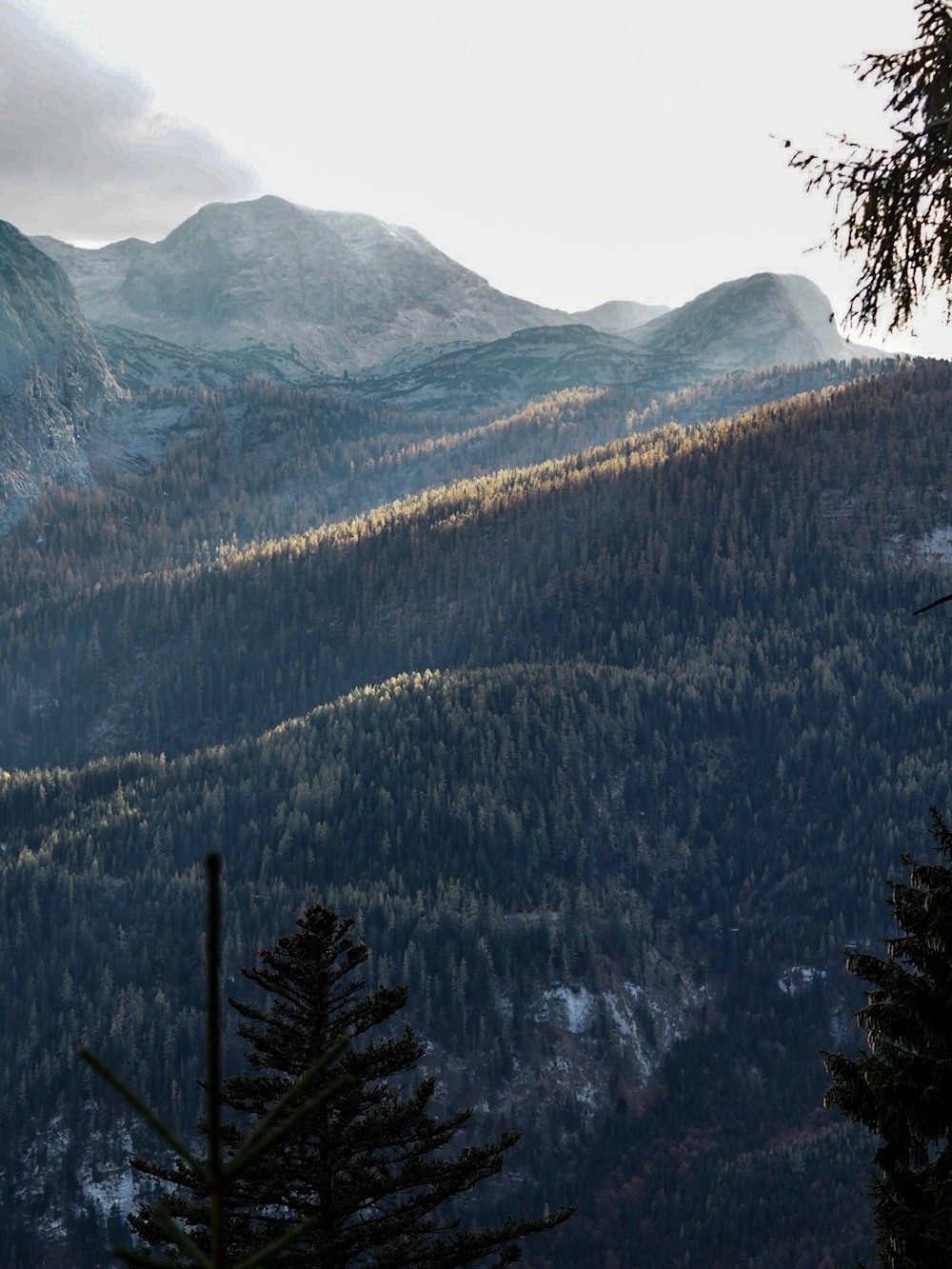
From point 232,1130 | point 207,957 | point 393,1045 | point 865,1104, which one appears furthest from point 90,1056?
point 393,1045

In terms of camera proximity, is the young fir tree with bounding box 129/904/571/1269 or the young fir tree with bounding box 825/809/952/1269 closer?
the young fir tree with bounding box 825/809/952/1269

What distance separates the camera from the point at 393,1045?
28.4 meters

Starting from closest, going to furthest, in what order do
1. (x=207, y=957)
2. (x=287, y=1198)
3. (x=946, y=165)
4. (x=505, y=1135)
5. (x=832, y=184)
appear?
1. (x=207, y=957)
2. (x=946, y=165)
3. (x=832, y=184)
4. (x=287, y=1198)
5. (x=505, y=1135)

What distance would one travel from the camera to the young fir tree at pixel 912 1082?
1798cm

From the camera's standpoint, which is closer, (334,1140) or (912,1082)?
(912,1082)

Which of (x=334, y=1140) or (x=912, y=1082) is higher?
(x=912, y=1082)

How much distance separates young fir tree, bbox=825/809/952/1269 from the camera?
18.0 metres

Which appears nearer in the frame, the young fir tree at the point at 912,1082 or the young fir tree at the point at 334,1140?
the young fir tree at the point at 912,1082

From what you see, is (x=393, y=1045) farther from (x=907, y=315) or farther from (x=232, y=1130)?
(x=907, y=315)

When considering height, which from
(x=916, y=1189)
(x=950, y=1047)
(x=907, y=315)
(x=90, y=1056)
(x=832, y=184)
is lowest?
(x=916, y=1189)

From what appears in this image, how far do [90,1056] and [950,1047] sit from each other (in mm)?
15623

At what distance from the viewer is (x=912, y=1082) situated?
1828 cm

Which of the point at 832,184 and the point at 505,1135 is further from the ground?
the point at 832,184

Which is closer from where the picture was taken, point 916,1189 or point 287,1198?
point 916,1189
